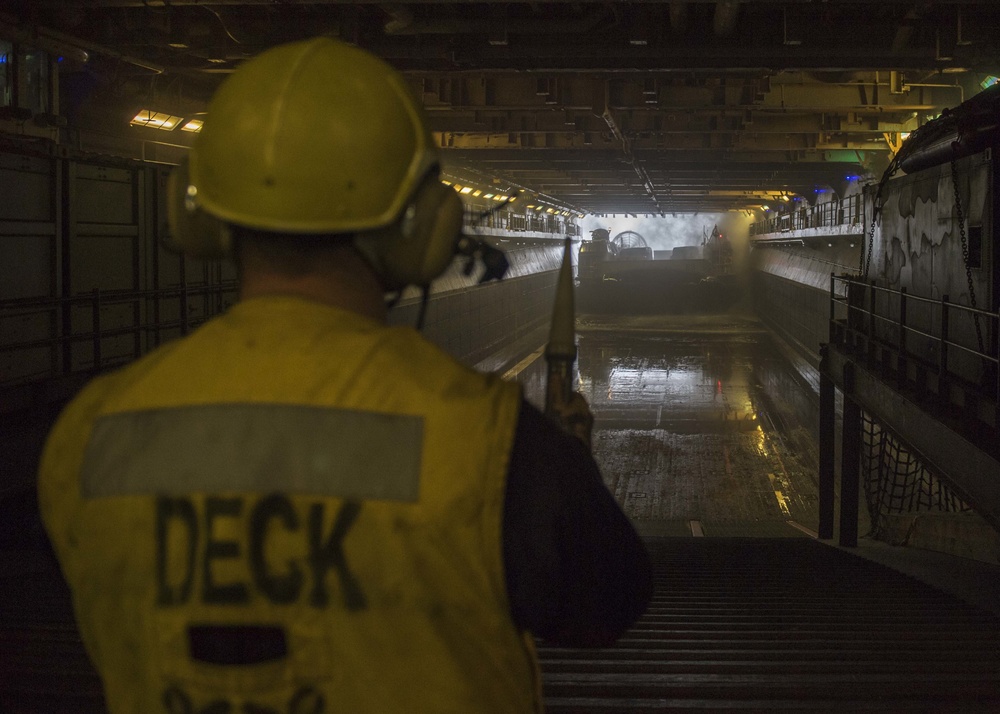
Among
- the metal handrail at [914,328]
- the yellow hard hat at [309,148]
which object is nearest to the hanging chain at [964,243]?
A: the metal handrail at [914,328]

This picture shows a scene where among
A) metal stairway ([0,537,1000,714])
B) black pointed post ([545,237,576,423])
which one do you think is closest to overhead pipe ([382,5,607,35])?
metal stairway ([0,537,1000,714])

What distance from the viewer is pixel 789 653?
15.3 ft

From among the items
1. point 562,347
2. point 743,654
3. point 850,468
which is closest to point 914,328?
point 850,468

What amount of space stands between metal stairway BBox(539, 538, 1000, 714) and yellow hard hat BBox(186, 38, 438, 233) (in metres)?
2.64

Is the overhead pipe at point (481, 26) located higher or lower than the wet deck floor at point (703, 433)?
higher

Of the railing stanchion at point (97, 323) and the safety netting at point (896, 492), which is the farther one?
the safety netting at point (896, 492)

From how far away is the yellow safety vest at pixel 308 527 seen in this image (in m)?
1.38

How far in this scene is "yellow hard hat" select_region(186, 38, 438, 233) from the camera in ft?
5.08

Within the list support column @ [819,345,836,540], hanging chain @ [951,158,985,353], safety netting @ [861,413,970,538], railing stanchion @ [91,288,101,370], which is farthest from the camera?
support column @ [819,345,836,540]

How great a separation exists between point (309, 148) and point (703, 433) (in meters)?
18.3

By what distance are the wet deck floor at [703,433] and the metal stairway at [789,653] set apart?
5887mm

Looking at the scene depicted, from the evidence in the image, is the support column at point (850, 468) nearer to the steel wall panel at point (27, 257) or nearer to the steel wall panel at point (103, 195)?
the steel wall panel at point (103, 195)

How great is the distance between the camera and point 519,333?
40.7 meters

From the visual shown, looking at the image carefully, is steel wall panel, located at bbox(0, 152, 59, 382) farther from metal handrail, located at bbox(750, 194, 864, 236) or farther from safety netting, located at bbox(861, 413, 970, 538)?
metal handrail, located at bbox(750, 194, 864, 236)
